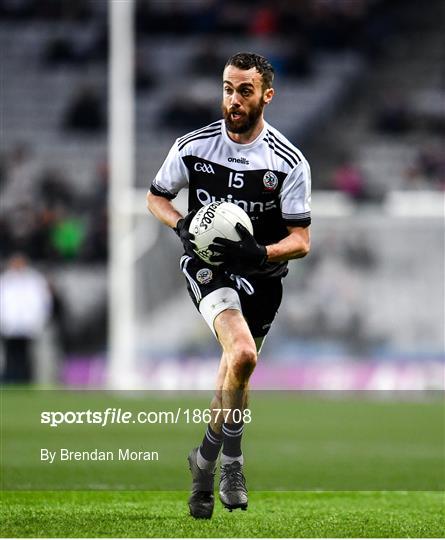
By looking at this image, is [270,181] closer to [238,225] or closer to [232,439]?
[238,225]

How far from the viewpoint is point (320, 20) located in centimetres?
2983

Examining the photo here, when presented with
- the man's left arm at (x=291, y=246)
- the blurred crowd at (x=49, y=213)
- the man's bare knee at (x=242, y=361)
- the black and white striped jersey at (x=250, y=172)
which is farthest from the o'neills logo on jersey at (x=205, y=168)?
the blurred crowd at (x=49, y=213)

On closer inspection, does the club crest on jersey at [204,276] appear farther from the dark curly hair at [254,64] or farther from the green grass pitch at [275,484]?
the green grass pitch at [275,484]

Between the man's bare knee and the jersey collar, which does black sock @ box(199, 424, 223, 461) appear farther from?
the jersey collar

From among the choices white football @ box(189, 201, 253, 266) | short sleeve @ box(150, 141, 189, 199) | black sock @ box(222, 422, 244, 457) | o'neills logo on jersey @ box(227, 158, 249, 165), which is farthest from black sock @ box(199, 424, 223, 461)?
o'neills logo on jersey @ box(227, 158, 249, 165)

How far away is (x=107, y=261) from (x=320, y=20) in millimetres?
8368

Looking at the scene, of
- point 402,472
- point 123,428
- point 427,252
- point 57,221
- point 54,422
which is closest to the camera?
point 402,472

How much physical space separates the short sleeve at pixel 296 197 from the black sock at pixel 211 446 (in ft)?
4.21

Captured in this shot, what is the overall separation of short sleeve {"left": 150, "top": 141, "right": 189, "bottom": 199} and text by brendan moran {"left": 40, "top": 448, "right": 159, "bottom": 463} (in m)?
3.71

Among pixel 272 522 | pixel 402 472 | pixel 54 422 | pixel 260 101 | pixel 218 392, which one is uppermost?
pixel 260 101

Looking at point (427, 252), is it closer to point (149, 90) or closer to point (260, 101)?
point (149, 90)

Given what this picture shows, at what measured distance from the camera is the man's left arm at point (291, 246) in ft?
25.2

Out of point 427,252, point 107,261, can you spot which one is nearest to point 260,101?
point 427,252

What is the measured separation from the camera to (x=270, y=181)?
785 centimetres
